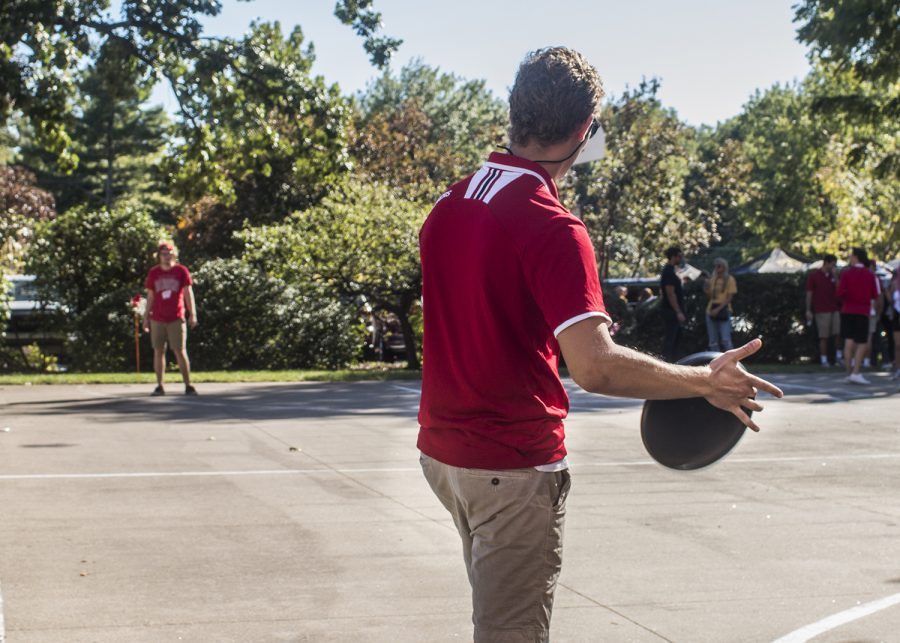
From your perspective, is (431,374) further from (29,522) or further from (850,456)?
(850,456)

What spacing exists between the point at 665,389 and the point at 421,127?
41.6 m

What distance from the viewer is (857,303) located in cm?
1759

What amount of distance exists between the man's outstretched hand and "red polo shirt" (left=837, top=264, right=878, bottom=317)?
15399 mm

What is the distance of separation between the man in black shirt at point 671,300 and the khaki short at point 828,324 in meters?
3.94

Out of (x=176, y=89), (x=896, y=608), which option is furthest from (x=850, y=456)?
(x=176, y=89)

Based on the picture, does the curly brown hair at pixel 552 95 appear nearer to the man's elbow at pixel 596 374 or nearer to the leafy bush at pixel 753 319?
the man's elbow at pixel 596 374

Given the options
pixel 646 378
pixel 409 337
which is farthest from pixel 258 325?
pixel 646 378

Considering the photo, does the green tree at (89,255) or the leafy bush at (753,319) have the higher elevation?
the green tree at (89,255)

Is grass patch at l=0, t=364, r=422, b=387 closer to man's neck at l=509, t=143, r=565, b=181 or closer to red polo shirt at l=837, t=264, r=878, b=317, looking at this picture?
red polo shirt at l=837, t=264, r=878, b=317

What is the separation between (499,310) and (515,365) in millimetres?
140

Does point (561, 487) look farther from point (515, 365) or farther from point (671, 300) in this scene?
point (671, 300)

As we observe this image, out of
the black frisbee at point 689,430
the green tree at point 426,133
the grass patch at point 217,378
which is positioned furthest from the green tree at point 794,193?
the black frisbee at point 689,430

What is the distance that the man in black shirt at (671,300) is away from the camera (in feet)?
63.0

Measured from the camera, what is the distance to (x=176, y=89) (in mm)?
20219
